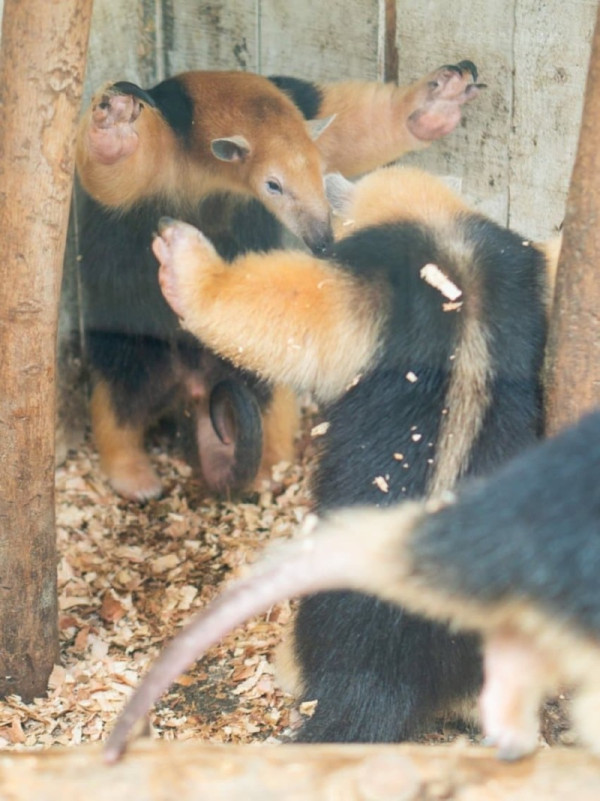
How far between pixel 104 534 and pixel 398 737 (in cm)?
202

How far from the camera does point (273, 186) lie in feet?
15.1

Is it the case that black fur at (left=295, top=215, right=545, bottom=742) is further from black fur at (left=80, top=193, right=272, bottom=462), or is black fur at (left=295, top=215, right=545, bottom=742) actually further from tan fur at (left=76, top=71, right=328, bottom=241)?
black fur at (left=80, top=193, right=272, bottom=462)

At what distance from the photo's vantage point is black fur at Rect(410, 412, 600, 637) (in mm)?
2113

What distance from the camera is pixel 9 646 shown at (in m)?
3.59

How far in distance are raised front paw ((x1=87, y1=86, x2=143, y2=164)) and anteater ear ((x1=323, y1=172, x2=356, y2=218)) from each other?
3.20 ft

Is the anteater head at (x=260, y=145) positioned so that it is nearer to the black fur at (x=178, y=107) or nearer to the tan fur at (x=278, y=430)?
the black fur at (x=178, y=107)

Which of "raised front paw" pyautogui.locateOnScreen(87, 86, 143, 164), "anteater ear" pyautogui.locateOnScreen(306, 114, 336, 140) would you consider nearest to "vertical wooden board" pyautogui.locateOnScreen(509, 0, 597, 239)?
"anteater ear" pyautogui.locateOnScreen(306, 114, 336, 140)

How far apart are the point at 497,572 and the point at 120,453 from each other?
3.32 meters

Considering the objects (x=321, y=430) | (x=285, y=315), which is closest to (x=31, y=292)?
(x=285, y=315)

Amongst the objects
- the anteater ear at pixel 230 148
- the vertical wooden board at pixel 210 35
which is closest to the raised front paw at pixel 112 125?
the anteater ear at pixel 230 148

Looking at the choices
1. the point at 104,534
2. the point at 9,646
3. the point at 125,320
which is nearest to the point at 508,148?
the point at 125,320

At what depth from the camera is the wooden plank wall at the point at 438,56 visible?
4.57 meters

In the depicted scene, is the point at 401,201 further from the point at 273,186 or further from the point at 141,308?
the point at 141,308

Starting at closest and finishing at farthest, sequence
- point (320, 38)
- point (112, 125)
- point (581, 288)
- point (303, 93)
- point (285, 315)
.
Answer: point (581, 288)
point (285, 315)
point (112, 125)
point (303, 93)
point (320, 38)
